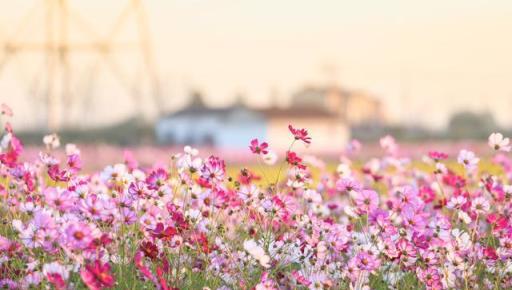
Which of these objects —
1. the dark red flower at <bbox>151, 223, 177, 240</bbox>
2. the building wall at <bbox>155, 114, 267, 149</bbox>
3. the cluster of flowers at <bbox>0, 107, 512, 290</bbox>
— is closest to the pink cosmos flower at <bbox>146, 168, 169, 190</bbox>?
the cluster of flowers at <bbox>0, 107, 512, 290</bbox>

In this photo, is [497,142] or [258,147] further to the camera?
[497,142]

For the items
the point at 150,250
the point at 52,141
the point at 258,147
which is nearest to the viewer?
the point at 150,250

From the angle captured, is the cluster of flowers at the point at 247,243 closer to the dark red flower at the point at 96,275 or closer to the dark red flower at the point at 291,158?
the dark red flower at the point at 291,158

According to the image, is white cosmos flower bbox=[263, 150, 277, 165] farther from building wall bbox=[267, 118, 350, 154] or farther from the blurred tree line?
building wall bbox=[267, 118, 350, 154]

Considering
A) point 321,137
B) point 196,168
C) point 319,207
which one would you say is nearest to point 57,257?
point 196,168

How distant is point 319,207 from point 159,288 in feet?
7.08

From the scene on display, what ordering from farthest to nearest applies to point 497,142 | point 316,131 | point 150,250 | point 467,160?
point 316,131 → point 497,142 → point 467,160 → point 150,250

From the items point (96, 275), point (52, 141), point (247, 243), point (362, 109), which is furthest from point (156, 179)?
point (362, 109)

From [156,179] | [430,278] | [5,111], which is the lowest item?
[430,278]

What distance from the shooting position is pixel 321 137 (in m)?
57.4

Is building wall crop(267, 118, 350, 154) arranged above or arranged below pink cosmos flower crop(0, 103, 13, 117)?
below

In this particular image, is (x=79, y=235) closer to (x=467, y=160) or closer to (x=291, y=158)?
(x=291, y=158)

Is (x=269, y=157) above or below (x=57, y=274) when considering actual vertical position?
above

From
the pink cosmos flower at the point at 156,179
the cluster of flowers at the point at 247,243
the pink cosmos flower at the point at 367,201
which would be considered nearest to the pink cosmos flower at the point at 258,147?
the cluster of flowers at the point at 247,243
